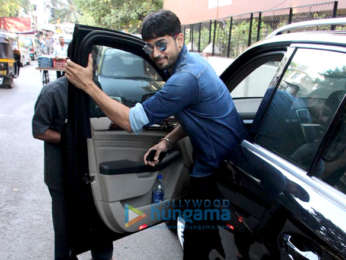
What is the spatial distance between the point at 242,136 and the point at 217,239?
2.02 ft

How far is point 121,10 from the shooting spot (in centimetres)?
2167

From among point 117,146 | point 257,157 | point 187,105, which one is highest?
point 187,105

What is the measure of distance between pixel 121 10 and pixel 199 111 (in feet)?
70.3

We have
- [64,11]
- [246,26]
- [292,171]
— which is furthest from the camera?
[64,11]

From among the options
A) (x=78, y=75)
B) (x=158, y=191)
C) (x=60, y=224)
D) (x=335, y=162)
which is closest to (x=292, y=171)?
(x=335, y=162)

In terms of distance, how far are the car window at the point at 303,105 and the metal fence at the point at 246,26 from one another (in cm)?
600

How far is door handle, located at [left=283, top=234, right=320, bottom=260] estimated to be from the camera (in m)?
1.21

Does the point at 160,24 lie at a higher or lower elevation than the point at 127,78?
higher

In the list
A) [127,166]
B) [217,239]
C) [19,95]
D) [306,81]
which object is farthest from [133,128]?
[19,95]

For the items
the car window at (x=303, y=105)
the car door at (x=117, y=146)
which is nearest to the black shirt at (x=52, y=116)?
the car door at (x=117, y=146)

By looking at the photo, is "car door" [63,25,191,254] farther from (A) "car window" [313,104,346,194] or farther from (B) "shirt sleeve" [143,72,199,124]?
(A) "car window" [313,104,346,194]

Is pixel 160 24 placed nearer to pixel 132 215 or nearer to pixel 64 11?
pixel 132 215

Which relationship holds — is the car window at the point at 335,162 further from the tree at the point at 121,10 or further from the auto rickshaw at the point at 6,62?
the tree at the point at 121,10

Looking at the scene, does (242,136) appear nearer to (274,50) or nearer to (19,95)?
(274,50)
